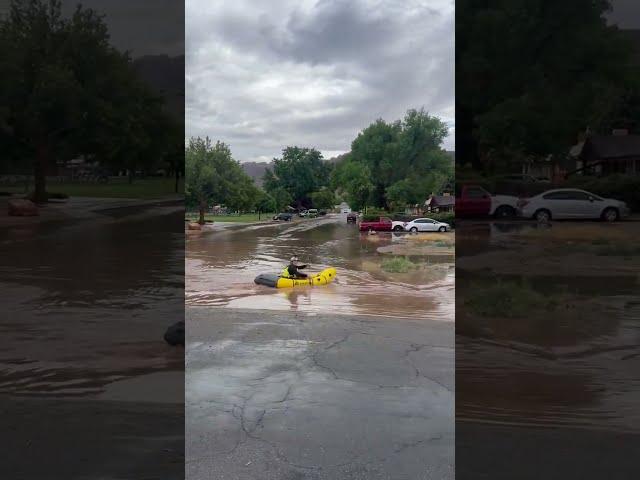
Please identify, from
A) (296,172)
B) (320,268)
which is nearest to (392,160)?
(296,172)

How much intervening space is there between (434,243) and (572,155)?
63.0 feet

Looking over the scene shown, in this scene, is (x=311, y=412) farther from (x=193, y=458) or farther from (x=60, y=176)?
(x=60, y=176)

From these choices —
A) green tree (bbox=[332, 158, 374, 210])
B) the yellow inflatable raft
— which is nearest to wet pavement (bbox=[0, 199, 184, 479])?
the yellow inflatable raft

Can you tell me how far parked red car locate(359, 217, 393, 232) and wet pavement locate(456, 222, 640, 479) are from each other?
64.1ft

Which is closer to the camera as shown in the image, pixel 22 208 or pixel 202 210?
pixel 22 208

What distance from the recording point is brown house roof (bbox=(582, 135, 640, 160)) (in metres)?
2.86

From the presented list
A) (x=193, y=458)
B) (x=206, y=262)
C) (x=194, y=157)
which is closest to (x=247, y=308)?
(x=206, y=262)

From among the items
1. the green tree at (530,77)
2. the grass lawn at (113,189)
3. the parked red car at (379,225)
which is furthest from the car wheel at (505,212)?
the parked red car at (379,225)

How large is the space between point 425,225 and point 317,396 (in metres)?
13.9

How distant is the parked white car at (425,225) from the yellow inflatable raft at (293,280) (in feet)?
16.6

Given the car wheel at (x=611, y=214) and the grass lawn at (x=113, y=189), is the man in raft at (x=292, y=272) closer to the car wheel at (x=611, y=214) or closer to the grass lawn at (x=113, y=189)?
the grass lawn at (x=113, y=189)

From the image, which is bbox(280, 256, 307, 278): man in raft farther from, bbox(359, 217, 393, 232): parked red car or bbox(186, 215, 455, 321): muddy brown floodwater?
bbox(359, 217, 393, 232): parked red car

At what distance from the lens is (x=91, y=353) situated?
2.86 meters

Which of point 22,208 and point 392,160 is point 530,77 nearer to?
point 22,208
